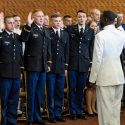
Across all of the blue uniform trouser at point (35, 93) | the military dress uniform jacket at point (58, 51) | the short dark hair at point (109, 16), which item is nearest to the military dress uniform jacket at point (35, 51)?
the blue uniform trouser at point (35, 93)

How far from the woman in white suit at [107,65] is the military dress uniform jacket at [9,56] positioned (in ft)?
3.55

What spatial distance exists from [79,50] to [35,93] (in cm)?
89

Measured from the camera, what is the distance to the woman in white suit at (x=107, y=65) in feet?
12.7

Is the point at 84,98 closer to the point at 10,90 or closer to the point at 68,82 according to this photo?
the point at 68,82

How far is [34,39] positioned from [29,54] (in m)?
0.20

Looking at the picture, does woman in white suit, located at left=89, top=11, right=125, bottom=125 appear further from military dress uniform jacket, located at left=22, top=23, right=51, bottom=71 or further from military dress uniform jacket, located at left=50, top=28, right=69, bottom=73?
military dress uniform jacket, located at left=50, top=28, right=69, bottom=73

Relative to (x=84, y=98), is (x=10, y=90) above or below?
above

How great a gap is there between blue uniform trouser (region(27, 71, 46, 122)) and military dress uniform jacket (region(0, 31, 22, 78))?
0.83ft

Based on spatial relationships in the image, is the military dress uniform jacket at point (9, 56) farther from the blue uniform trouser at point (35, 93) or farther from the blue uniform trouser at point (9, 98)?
the blue uniform trouser at point (35, 93)

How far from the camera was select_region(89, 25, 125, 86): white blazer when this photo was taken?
386cm

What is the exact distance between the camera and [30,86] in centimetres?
477

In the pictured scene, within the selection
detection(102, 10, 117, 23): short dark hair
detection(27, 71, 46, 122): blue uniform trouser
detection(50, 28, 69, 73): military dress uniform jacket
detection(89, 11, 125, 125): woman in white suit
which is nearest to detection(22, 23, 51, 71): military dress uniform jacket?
detection(27, 71, 46, 122): blue uniform trouser

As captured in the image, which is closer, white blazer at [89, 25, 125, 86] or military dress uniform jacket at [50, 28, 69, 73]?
white blazer at [89, 25, 125, 86]

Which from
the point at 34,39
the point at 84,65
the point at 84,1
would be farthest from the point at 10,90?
the point at 84,1
